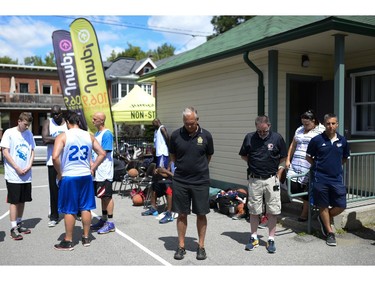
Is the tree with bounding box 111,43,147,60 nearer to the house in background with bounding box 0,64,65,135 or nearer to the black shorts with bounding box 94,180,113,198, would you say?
the house in background with bounding box 0,64,65,135

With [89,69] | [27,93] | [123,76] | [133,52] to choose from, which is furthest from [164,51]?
[89,69]

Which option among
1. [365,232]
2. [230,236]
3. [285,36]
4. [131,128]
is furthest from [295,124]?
[131,128]

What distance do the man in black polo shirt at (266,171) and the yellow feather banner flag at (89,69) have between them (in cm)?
607

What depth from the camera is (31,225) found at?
6.36 m

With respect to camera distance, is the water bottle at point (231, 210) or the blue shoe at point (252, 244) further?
the water bottle at point (231, 210)

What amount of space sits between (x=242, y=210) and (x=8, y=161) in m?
3.95

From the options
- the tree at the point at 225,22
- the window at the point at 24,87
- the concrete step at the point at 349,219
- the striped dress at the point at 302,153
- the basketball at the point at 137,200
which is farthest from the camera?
the window at the point at 24,87

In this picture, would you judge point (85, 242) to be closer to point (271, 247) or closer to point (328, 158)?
point (271, 247)

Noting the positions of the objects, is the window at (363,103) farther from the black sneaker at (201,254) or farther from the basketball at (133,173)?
the basketball at (133,173)

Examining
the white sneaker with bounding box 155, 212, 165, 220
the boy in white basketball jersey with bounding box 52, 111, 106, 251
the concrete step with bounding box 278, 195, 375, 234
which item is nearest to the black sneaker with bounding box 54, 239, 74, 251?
the boy in white basketball jersey with bounding box 52, 111, 106, 251

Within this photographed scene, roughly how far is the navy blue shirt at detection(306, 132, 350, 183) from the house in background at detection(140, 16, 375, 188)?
114 cm

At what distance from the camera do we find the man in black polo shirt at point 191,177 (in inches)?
182

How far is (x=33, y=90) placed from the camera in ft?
119

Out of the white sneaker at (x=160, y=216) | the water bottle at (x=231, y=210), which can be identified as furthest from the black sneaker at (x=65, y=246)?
the water bottle at (x=231, y=210)
